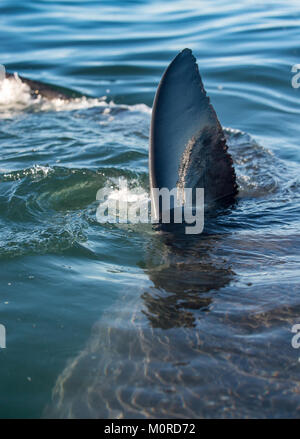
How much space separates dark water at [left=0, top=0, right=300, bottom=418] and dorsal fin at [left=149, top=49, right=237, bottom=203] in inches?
16.4

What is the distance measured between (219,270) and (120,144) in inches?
118

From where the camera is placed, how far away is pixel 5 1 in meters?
13.7

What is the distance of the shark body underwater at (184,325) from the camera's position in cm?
241

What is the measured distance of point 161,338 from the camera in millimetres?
2807

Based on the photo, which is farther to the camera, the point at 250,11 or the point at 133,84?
the point at 250,11

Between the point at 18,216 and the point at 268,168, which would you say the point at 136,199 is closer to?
the point at 18,216

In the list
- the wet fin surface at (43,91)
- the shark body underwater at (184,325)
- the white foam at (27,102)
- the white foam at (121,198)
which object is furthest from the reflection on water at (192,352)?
the wet fin surface at (43,91)

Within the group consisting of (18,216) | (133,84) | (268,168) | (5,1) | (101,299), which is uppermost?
(5,1)

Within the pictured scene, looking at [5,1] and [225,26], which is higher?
[5,1]

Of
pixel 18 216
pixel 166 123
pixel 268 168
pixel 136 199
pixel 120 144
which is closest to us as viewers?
pixel 166 123

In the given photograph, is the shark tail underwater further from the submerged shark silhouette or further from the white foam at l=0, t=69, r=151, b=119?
the white foam at l=0, t=69, r=151, b=119

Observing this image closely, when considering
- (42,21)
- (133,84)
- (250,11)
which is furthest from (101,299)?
(250,11)

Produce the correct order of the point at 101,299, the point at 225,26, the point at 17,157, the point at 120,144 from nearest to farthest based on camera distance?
the point at 101,299 → the point at 17,157 → the point at 120,144 → the point at 225,26

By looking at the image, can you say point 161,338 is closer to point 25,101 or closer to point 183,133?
point 183,133
